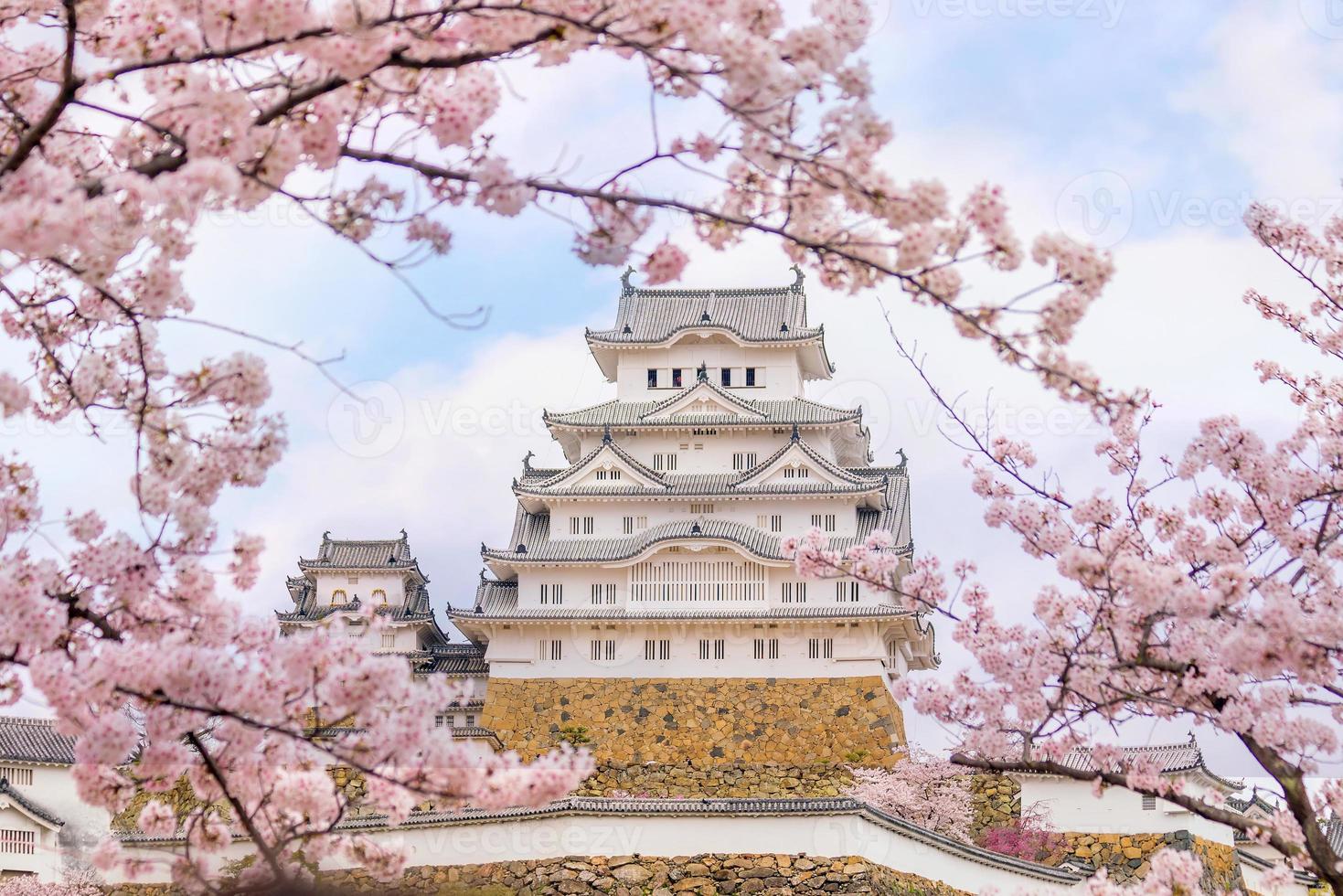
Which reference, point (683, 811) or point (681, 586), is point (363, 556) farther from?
point (683, 811)

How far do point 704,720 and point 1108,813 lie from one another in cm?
862

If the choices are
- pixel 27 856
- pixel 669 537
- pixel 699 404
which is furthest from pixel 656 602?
pixel 27 856

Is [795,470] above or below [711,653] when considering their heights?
above

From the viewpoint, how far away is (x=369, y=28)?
18.8 feet

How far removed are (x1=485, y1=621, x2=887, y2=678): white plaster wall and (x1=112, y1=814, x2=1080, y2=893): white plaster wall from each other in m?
10.5

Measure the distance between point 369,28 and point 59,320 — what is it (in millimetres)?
3097

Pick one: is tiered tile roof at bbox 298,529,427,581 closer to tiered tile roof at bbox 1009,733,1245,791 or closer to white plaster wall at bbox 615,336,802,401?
white plaster wall at bbox 615,336,802,401

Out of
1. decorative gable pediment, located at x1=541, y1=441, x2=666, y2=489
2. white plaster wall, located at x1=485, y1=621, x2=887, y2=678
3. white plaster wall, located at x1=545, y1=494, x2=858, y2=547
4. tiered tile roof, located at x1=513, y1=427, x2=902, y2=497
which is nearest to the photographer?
white plaster wall, located at x1=485, y1=621, x2=887, y2=678

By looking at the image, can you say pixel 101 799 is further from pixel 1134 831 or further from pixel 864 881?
pixel 1134 831

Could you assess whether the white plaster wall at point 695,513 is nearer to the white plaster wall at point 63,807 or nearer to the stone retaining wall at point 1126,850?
the stone retaining wall at point 1126,850

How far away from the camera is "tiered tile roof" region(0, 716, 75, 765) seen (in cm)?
3191

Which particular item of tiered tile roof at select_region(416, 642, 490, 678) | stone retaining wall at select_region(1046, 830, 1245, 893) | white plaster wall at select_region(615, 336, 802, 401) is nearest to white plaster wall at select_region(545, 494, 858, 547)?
white plaster wall at select_region(615, 336, 802, 401)

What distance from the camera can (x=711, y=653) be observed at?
3491 cm

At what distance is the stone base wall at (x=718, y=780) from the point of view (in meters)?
32.9
